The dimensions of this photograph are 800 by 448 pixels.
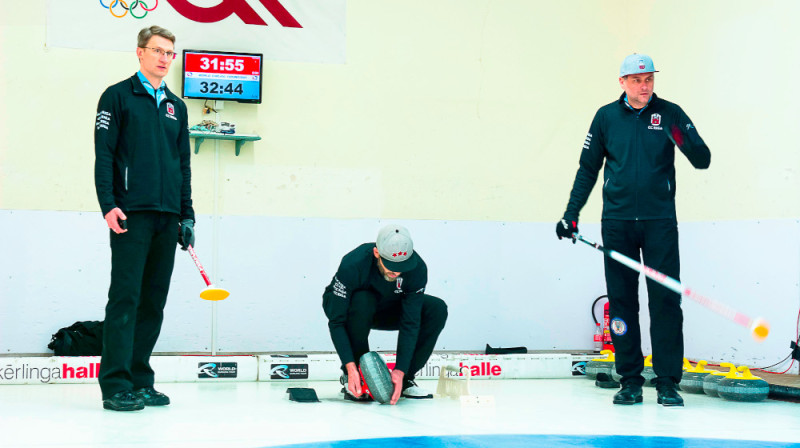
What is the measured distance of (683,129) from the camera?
13.7ft

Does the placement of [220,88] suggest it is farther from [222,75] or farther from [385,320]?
[385,320]

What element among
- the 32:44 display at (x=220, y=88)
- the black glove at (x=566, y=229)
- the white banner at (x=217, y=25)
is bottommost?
the black glove at (x=566, y=229)

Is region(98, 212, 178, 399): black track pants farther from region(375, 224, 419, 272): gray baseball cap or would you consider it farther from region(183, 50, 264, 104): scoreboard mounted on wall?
region(183, 50, 264, 104): scoreboard mounted on wall

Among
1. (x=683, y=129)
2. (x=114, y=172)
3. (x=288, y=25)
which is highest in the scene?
(x=288, y=25)

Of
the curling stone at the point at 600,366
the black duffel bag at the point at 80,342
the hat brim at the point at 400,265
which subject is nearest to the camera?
the hat brim at the point at 400,265

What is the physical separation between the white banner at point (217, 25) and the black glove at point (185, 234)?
2683mm

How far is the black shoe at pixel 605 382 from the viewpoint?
16.6ft

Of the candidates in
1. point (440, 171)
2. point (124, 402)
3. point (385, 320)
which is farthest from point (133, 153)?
point (440, 171)

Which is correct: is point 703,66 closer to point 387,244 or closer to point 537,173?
point 537,173

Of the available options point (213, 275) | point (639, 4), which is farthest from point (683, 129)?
point (213, 275)

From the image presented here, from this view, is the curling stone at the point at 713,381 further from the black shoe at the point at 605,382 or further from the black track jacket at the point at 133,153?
the black track jacket at the point at 133,153

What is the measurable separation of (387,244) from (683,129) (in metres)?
1.60

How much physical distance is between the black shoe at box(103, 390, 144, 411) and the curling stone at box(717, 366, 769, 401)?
9.42 ft

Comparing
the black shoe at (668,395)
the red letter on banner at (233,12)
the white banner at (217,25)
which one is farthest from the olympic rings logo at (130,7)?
the black shoe at (668,395)
